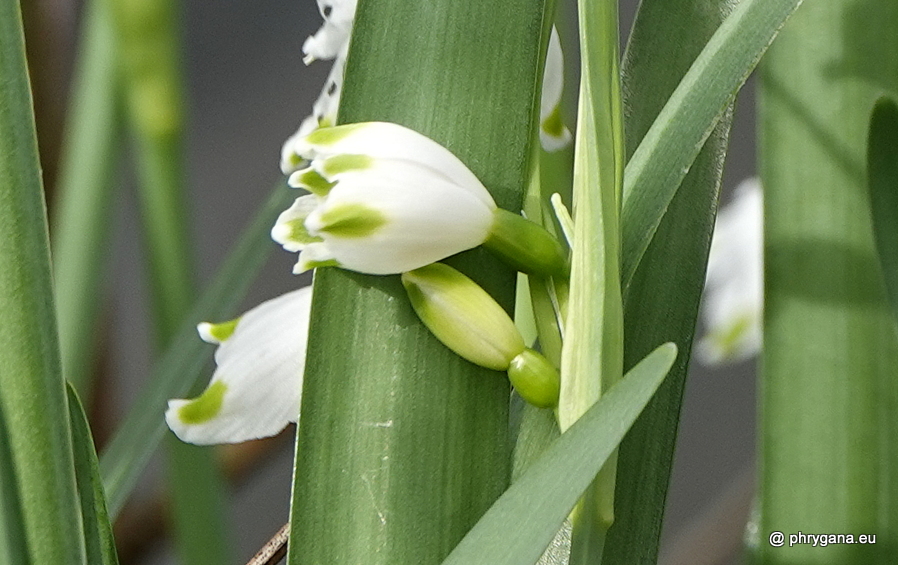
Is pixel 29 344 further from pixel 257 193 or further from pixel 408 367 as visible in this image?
pixel 257 193

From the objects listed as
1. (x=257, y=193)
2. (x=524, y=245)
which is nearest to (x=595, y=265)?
(x=524, y=245)

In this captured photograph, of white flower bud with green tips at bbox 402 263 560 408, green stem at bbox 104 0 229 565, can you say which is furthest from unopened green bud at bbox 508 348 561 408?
green stem at bbox 104 0 229 565

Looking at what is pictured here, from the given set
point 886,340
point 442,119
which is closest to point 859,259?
point 886,340

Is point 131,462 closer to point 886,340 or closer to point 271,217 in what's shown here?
point 271,217

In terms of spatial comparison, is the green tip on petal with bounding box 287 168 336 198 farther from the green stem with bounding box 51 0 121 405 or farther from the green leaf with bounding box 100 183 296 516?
the green stem with bounding box 51 0 121 405

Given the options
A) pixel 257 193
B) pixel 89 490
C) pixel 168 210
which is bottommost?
pixel 89 490

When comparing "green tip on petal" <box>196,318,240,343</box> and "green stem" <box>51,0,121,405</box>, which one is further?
"green stem" <box>51,0,121,405</box>
